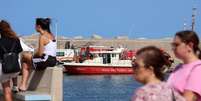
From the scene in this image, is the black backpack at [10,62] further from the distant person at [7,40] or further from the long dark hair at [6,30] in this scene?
the long dark hair at [6,30]

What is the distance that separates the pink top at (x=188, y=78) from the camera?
4547 mm

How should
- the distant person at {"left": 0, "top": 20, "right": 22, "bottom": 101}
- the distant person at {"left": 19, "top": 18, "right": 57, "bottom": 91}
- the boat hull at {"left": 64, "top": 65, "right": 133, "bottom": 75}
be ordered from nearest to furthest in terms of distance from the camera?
the distant person at {"left": 0, "top": 20, "right": 22, "bottom": 101} → the distant person at {"left": 19, "top": 18, "right": 57, "bottom": 91} → the boat hull at {"left": 64, "top": 65, "right": 133, "bottom": 75}

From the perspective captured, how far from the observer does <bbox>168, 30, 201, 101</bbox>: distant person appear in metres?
4.55

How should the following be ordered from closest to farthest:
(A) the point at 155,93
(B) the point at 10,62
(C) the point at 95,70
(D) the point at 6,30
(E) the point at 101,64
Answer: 1. (A) the point at 155,93
2. (B) the point at 10,62
3. (D) the point at 6,30
4. (C) the point at 95,70
5. (E) the point at 101,64

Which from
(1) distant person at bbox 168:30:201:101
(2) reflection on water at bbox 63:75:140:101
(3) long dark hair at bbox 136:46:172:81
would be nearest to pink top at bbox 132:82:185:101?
(3) long dark hair at bbox 136:46:172:81

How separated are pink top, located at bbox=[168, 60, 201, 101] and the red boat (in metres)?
63.9

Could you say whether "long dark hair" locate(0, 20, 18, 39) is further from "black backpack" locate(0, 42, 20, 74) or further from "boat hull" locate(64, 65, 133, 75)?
"boat hull" locate(64, 65, 133, 75)

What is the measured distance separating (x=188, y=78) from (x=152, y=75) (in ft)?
1.24

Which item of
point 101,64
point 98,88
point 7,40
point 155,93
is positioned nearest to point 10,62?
point 7,40

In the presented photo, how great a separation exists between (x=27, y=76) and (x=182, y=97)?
5.16m

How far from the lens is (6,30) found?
8.45 meters

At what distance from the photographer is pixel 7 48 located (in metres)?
8.34

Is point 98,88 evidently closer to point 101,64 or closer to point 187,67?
point 101,64

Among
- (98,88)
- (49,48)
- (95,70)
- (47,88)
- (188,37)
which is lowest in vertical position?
(95,70)
